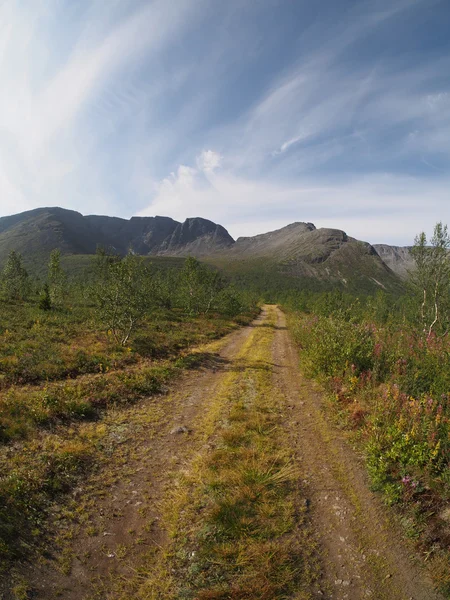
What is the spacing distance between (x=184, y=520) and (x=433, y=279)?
3355 centimetres

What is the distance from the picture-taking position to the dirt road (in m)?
4.54

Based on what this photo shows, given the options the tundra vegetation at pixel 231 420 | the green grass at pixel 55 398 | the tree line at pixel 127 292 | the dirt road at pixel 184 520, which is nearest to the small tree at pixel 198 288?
the tree line at pixel 127 292

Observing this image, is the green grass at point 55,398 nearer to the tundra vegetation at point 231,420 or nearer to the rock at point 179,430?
the tundra vegetation at point 231,420

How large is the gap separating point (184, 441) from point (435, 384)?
8332mm

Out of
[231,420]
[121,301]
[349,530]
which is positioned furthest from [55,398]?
[121,301]

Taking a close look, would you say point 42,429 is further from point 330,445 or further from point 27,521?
point 330,445

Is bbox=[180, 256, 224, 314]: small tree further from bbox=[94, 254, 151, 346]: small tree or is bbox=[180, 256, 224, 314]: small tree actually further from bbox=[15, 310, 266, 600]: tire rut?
bbox=[15, 310, 266, 600]: tire rut

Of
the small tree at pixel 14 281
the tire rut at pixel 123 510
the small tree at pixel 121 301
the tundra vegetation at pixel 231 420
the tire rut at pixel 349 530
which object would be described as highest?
the small tree at pixel 14 281

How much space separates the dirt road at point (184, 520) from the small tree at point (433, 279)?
26278mm

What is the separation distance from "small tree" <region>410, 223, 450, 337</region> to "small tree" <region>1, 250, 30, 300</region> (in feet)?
182

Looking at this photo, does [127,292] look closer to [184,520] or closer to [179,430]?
[179,430]

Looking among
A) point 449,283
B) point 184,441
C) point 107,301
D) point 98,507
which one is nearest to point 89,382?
point 184,441

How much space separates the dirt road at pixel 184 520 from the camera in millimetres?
4535

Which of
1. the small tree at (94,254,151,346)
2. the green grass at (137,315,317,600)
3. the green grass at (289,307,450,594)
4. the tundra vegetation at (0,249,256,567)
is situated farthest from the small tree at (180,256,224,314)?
the green grass at (137,315,317,600)
